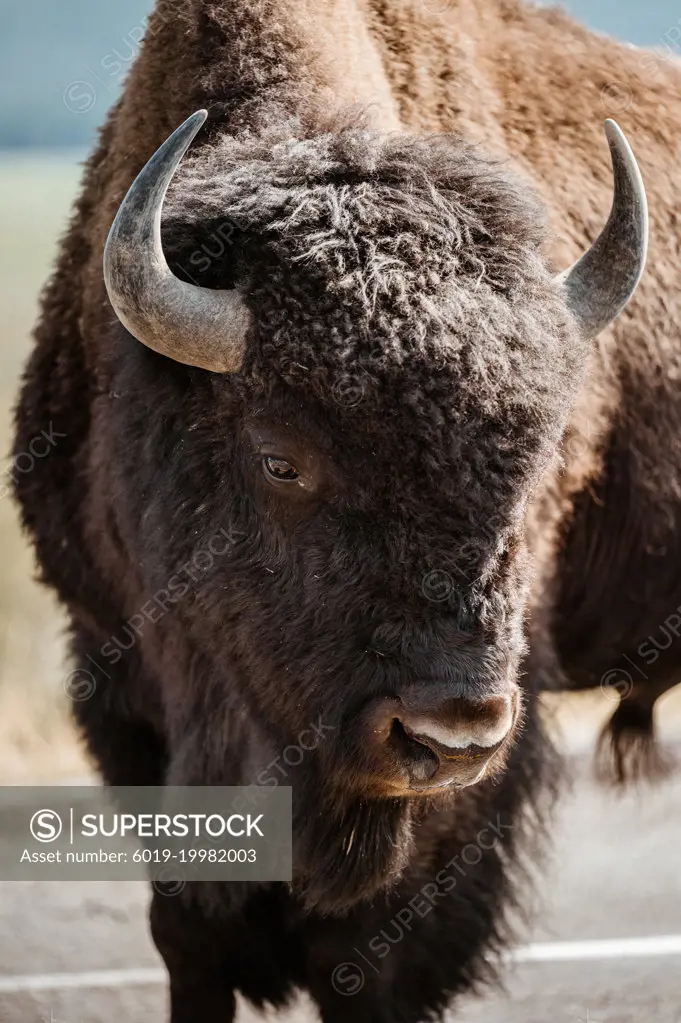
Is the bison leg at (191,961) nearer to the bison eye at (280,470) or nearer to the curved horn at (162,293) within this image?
the bison eye at (280,470)

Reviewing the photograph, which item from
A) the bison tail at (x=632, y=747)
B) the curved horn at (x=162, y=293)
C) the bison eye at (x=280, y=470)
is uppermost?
the curved horn at (x=162, y=293)

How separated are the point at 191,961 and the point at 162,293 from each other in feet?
7.21

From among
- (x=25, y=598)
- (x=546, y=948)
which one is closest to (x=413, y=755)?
(x=546, y=948)

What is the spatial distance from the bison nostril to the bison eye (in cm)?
54

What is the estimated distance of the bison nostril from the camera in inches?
92.6

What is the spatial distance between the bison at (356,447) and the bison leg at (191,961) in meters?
0.01

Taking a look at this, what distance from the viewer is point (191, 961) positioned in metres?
3.71

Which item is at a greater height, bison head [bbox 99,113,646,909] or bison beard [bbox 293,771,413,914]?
bison head [bbox 99,113,646,909]

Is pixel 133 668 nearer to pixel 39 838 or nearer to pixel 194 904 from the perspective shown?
pixel 194 904

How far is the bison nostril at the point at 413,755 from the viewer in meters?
2.35

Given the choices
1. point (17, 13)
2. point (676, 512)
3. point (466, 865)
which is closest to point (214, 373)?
point (466, 865)

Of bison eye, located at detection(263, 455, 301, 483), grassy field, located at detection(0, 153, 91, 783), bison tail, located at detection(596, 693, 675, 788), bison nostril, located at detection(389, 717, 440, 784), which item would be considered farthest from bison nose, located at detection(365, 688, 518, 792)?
bison tail, located at detection(596, 693, 675, 788)

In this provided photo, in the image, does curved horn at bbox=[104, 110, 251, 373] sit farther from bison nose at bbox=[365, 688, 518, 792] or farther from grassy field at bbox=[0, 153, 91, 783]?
grassy field at bbox=[0, 153, 91, 783]

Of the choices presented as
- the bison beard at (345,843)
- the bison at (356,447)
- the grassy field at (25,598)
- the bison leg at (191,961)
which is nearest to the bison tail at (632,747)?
the bison at (356,447)
